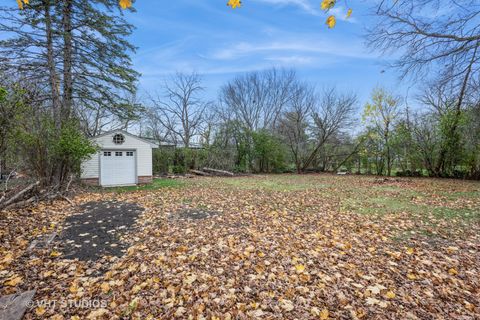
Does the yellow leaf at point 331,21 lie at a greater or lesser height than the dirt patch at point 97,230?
greater

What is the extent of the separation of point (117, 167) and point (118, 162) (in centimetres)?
24

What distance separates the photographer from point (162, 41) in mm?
10273

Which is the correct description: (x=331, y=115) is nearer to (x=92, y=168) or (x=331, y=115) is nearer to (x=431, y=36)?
(x=431, y=36)

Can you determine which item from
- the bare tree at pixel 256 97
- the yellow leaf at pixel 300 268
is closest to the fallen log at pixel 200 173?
the bare tree at pixel 256 97

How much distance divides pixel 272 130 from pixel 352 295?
Result: 18.9 meters

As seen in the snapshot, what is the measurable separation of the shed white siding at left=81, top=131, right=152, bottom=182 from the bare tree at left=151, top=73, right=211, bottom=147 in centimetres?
982

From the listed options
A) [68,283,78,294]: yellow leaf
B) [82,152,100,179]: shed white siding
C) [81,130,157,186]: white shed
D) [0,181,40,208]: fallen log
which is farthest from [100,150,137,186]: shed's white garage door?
[68,283,78,294]: yellow leaf

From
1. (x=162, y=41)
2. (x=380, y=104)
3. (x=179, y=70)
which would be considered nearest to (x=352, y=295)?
(x=162, y=41)

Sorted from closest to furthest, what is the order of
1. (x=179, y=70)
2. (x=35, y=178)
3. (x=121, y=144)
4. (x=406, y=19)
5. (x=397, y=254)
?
1. (x=397, y=254)
2. (x=406, y=19)
3. (x=35, y=178)
4. (x=121, y=144)
5. (x=179, y=70)

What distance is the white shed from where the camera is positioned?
9.64m

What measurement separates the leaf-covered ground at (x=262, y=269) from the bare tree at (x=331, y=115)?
1353 centimetres

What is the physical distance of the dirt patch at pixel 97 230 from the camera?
10.7 ft

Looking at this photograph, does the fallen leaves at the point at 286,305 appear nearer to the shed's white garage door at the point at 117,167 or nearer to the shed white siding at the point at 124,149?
the shed white siding at the point at 124,149

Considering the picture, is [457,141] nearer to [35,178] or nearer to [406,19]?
[406,19]
